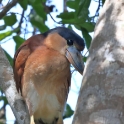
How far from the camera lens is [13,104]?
6.02 ft

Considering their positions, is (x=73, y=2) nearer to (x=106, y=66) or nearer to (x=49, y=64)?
(x=49, y=64)

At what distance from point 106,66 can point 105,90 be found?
0.10 metres

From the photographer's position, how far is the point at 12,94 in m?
1.90

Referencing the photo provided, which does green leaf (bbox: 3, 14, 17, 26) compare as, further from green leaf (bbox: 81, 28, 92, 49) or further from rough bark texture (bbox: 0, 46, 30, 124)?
rough bark texture (bbox: 0, 46, 30, 124)

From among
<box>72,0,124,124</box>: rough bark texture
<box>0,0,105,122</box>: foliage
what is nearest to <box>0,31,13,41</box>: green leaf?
<box>0,0,105,122</box>: foliage

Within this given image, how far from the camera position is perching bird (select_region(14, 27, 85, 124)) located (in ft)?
6.79

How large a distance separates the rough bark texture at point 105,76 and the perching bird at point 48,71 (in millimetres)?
690

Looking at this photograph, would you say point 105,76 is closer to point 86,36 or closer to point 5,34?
point 86,36

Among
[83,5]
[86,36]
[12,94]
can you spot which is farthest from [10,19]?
[12,94]

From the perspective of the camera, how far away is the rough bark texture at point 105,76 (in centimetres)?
116

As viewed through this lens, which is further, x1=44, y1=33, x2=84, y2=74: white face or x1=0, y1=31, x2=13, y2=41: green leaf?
x1=0, y1=31, x2=13, y2=41: green leaf

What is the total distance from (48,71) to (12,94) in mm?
249

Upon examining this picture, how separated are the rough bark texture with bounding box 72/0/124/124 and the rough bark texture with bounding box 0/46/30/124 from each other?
1.98ft

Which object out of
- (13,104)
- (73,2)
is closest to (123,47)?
(13,104)
